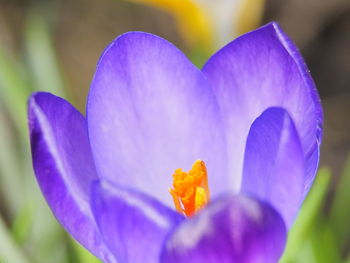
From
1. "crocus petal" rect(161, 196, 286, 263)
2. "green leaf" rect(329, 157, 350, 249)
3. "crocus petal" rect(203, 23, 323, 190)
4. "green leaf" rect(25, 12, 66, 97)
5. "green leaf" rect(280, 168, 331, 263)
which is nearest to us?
"crocus petal" rect(161, 196, 286, 263)

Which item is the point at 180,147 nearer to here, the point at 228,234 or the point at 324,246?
the point at 228,234

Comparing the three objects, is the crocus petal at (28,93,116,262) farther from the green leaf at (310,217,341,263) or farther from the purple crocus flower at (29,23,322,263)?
the green leaf at (310,217,341,263)

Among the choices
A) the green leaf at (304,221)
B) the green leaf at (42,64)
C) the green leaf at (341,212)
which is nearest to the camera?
the green leaf at (304,221)

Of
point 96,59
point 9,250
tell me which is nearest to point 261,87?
point 9,250

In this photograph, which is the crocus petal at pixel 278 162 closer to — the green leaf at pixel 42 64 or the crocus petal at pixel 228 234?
the crocus petal at pixel 228 234

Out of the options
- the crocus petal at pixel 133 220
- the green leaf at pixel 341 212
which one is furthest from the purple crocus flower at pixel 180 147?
the green leaf at pixel 341 212

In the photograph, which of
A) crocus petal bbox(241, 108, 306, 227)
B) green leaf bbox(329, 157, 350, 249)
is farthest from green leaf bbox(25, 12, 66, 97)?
crocus petal bbox(241, 108, 306, 227)
